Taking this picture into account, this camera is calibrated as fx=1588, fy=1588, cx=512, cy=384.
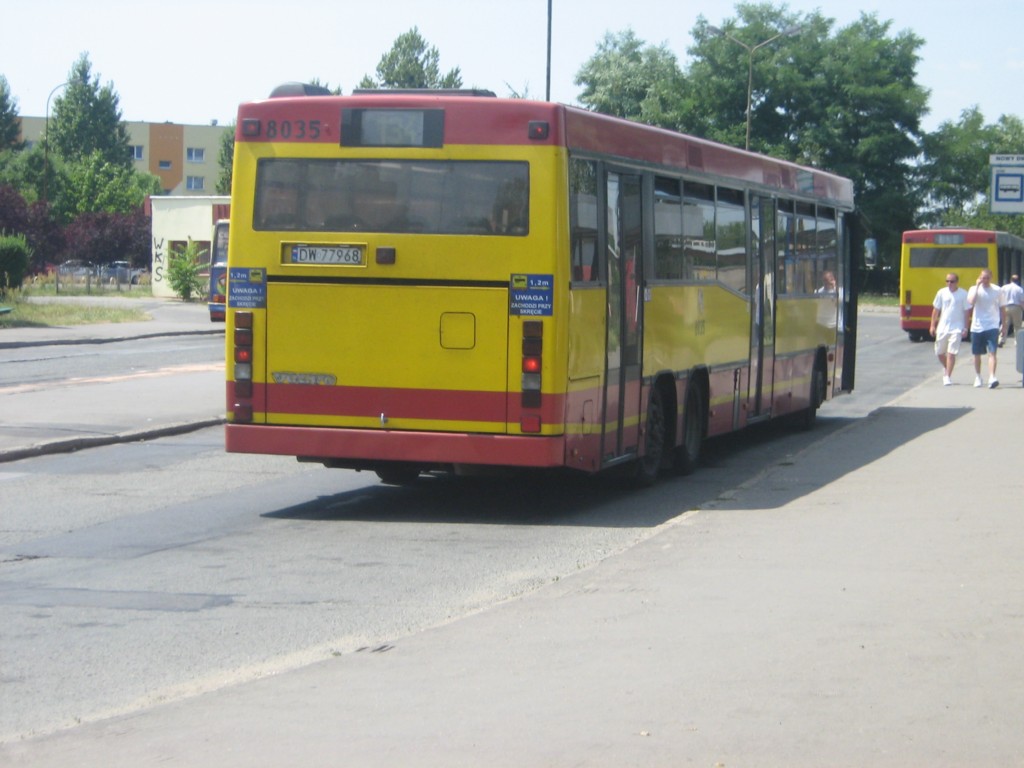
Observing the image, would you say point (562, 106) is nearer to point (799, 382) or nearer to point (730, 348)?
point (730, 348)

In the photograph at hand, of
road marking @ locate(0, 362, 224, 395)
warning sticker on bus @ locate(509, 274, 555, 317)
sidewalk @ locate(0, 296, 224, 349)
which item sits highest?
warning sticker on bus @ locate(509, 274, 555, 317)

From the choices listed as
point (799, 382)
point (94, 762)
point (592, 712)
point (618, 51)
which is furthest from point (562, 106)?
point (618, 51)

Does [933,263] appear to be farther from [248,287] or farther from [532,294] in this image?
[248,287]

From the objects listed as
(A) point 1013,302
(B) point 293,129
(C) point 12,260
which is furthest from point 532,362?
(C) point 12,260

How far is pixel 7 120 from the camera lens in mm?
133375

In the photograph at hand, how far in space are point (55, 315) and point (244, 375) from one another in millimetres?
33228

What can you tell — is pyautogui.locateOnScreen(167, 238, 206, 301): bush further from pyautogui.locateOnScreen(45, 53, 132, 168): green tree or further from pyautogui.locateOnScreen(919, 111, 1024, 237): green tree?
pyautogui.locateOnScreen(45, 53, 132, 168): green tree

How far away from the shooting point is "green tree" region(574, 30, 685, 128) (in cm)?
9244

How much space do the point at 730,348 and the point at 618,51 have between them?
88.5 m

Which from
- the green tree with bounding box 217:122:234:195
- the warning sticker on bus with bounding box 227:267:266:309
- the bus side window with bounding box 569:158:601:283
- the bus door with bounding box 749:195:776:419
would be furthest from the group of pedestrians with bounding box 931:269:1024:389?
the green tree with bounding box 217:122:234:195

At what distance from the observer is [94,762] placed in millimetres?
5234

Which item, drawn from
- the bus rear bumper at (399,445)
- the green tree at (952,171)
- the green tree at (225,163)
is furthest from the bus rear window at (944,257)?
the green tree at (225,163)

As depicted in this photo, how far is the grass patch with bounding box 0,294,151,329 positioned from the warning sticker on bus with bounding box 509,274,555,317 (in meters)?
30.3

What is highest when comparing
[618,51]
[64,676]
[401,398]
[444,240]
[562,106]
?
[618,51]
